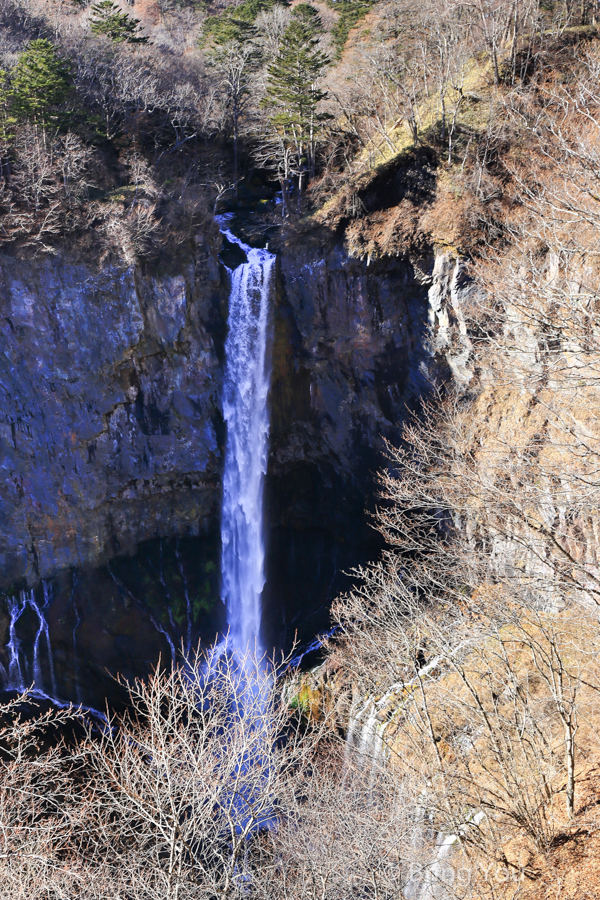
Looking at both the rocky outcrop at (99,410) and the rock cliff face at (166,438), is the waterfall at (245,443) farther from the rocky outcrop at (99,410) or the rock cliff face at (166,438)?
the rocky outcrop at (99,410)

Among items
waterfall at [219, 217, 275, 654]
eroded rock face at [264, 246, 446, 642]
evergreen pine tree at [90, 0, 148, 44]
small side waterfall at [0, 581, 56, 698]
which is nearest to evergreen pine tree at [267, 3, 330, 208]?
waterfall at [219, 217, 275, 654]

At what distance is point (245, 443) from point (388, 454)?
528cm

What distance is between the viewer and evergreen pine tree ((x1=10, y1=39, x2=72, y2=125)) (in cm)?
2059

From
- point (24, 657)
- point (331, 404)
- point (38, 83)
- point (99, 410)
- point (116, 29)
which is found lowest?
point (24, 657)

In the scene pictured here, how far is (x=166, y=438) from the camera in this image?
2173cm

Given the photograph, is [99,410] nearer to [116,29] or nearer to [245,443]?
[245,443]

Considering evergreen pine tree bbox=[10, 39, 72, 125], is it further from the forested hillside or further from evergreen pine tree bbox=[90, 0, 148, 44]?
evergreen pine tree bbox=[90, 0, 148, 44]

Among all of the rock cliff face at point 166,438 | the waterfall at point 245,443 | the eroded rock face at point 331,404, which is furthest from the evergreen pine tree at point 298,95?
the rock cliff face at point 166,438

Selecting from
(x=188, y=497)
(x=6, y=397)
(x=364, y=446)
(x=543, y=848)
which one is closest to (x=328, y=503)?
(x=364, y=446)

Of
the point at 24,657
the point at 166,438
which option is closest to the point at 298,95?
the point at 166,438

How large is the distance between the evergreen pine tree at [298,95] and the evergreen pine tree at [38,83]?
765 centimetres

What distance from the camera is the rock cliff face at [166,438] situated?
780 inches

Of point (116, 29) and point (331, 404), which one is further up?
point (116, 29)

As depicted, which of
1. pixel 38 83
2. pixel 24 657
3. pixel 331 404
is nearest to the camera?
pixel 24 657
